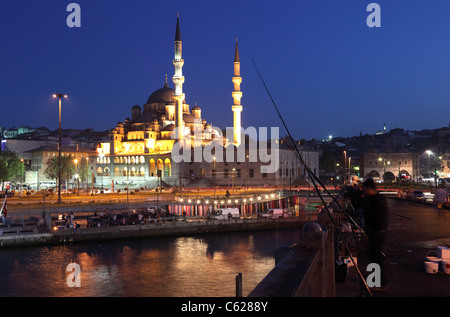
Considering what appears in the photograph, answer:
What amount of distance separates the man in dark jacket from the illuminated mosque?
2036 inches

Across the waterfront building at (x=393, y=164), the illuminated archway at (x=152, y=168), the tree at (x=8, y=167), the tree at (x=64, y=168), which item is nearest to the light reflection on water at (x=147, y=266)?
the tree at (x=8, y=167)

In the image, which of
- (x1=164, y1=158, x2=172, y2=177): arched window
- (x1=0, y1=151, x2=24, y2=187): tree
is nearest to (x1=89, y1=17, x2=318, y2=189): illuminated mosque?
(x1=164, y1=158, x2=172, y2=177): arched window

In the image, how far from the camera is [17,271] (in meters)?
19.2

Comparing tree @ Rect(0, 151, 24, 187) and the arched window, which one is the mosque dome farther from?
tree @ Rect(0, 151, 24, 187)

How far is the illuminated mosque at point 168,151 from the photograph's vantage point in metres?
61.5

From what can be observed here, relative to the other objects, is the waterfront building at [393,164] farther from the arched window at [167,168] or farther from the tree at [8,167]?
the tree at [8,167]

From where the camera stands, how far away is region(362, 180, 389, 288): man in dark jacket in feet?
18.6

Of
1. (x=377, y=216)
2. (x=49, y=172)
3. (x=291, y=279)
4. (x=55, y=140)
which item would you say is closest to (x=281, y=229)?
(x=377, y=216)

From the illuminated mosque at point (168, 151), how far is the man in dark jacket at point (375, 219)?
5173 centimetres

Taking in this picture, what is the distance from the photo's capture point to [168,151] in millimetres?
65125

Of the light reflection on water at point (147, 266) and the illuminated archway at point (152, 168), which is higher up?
the illuminated archway at point (152, 168)

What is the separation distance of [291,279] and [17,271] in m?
18.6

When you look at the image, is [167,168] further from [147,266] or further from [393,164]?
[147,266]
